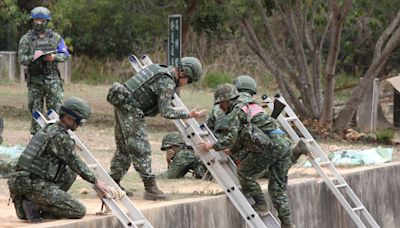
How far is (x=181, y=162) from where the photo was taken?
44.2ft

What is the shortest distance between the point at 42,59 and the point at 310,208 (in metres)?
3.84

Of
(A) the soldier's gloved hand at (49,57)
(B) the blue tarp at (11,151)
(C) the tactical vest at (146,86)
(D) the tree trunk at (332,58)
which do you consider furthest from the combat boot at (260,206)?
(D) the tree trunk at (332,58)

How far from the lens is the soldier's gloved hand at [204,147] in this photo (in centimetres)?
1129

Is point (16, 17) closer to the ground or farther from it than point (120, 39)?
farther from it

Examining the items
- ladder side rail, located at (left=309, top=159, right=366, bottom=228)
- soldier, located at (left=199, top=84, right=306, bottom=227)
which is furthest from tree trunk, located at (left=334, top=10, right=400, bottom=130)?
soldier, located at (left=199, top=84, right=306, bottom=227)

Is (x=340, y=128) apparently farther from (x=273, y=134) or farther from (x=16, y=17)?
(x=273, y=134)

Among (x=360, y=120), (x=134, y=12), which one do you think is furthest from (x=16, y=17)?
(x=360, y=120)

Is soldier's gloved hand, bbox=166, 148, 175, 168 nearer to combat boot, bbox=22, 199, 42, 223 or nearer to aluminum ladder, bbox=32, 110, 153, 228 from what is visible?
aluminum ladder, bbox=32, 110, 153, 228

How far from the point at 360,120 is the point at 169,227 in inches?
541

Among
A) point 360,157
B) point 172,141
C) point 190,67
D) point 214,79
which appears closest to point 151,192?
point 190,67

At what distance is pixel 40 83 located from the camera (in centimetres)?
1417

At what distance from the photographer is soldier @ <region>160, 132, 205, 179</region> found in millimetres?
13484

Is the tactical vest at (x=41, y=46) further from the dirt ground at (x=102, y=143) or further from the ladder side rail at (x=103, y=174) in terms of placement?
the ladder side rail at (x=103, y=174)

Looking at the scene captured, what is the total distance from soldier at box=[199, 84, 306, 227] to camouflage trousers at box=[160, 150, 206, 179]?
1.81m
